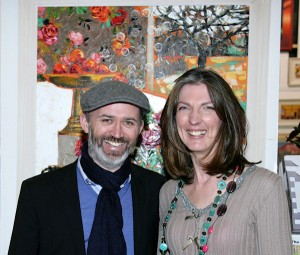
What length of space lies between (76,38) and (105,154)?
2.46 ft

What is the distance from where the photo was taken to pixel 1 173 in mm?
2219

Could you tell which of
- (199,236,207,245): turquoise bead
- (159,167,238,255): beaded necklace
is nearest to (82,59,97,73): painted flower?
(159,167,238,255): beaded necklace

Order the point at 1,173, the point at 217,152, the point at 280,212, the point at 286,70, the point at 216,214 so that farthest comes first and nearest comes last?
the point at 1,173
the point at 286,70
the point at 217,152
the point at 216,214
the point at 280,212

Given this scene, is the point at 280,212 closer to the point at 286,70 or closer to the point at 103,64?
the point at 286,70

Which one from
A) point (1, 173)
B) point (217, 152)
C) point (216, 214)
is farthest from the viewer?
point (1, 173)

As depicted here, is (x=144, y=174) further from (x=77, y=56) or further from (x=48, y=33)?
(x=48, y=33)

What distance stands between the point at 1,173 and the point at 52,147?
0.31 metres

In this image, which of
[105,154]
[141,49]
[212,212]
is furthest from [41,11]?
[212,212]

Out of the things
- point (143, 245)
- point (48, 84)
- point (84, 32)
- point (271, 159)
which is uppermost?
point (84, 32)

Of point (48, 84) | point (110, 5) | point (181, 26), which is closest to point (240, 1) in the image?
point (181, 26)

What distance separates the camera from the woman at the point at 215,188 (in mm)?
1463

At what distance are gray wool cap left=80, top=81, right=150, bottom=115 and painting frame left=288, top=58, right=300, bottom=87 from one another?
2.65 feet

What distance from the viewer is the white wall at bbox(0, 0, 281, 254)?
2.06 metres

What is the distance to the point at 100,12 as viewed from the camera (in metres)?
2.15
